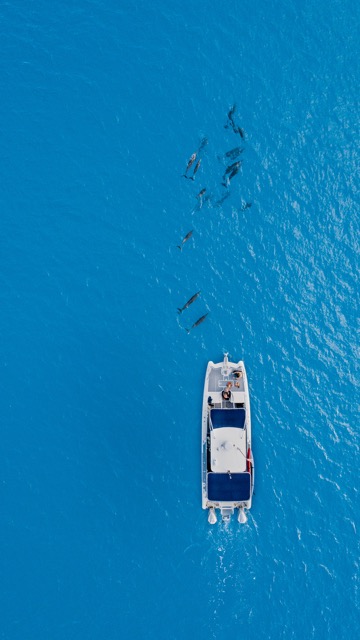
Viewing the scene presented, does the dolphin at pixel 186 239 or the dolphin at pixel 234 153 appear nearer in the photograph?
the dolphin at pixel 186 239

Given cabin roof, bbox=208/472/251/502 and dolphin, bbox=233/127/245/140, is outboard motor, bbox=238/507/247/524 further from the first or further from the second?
dolphin, bbox=233/127/245/140

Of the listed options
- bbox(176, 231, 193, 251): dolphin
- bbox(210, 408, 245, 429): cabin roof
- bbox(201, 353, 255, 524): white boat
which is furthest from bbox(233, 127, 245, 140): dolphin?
bbox(210, 408, 245, 429): cabin roof

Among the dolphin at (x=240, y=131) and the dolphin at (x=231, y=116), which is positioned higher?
the dolphin at (x=231, y=116)

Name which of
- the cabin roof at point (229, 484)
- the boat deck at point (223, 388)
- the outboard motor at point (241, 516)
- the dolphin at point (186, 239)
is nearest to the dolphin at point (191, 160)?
the dolphin at point (186, 239)

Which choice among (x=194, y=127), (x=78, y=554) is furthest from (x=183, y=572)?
(x=194, y=127)

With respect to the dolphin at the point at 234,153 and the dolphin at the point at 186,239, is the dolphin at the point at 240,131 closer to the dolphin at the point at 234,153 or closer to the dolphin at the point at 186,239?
the dolphin at the point at 234,153

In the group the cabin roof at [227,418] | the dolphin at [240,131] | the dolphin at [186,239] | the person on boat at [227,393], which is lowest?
the cabin roof at [227,418]

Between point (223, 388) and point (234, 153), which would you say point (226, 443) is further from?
point (234, 153)

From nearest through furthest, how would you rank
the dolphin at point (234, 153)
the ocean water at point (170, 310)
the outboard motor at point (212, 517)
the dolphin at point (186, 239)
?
the outboard motor at point (212, 517) < the ocean water at point (170, 310) < the dolphin at point (186, 239) < the dolphin at point (234, 153)
